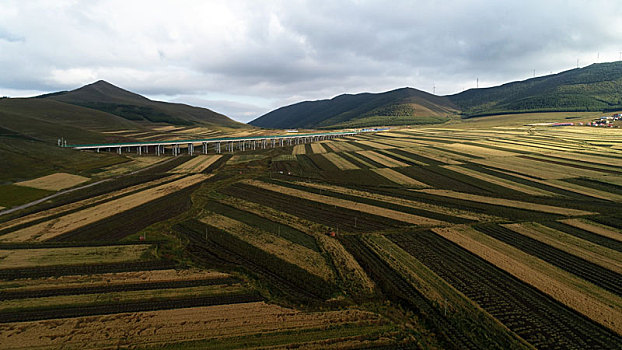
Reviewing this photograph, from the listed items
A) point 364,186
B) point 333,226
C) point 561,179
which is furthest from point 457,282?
Answer: point 561,179

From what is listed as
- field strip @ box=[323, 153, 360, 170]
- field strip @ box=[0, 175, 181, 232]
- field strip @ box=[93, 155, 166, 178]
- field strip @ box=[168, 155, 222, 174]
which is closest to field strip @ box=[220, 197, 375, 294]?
field strip @ box=[0, 175, 181, 232]

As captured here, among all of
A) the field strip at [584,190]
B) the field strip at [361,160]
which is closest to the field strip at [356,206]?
the field strip at [361,160]

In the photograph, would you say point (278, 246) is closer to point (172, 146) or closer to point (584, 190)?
point (584, 190)

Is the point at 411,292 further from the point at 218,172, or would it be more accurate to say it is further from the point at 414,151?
the point at 414,151

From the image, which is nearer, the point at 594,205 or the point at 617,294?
the point at 617,294

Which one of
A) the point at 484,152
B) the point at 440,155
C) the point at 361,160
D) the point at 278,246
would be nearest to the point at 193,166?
the point at 361,160

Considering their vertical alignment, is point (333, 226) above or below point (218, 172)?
below

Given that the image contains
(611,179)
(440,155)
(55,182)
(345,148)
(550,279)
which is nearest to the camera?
(550,279)
